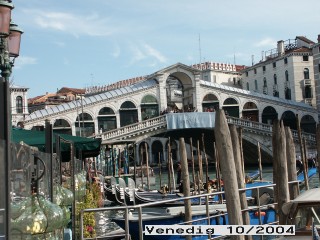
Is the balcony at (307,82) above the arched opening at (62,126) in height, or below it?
above

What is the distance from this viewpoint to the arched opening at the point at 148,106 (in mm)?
30750

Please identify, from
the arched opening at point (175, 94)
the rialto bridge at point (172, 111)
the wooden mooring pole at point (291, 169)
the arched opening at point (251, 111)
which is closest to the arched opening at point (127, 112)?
the rialto bridge at point (172, 111)

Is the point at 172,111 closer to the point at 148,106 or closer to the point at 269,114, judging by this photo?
the point at 148,106

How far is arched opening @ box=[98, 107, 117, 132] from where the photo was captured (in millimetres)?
29953

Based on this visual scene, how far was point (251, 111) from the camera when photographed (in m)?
32.2

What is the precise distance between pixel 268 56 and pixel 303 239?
115 feet

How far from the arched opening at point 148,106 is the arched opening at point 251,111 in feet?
16.0

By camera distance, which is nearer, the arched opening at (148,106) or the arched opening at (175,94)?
the arched opening at (148,106)

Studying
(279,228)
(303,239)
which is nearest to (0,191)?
(279,228)

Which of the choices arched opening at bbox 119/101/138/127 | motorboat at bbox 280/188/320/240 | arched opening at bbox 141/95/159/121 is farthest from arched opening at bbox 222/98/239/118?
motorboat at bbox 280/188/320/240

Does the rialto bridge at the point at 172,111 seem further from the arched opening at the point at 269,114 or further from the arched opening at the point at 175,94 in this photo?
the arched opening at the point at 175,94

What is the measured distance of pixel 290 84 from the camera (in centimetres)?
3541

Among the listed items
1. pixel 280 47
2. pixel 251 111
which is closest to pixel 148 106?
pixel 251 111

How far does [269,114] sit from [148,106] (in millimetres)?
6576
